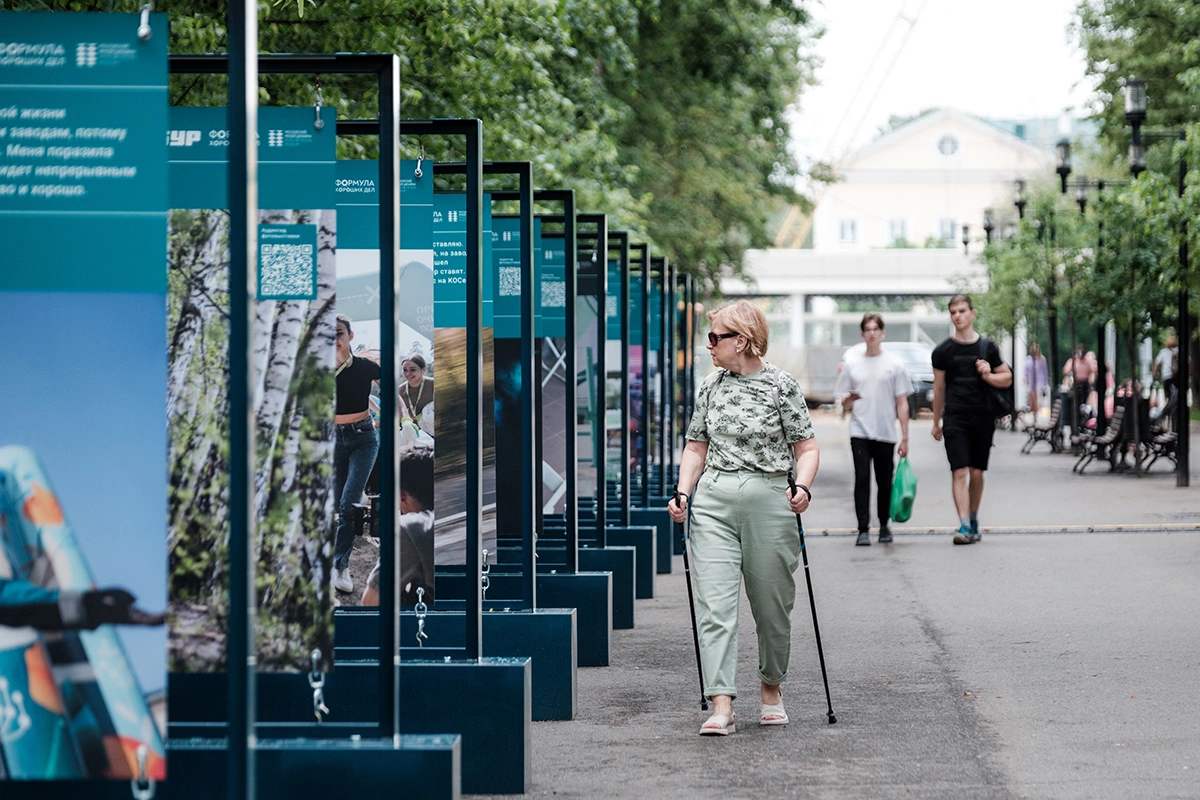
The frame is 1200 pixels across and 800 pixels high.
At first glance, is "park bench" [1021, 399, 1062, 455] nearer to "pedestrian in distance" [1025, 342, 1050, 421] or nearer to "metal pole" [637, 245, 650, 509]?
"pedestrian in distance" [1025, 342, 1050, 421]

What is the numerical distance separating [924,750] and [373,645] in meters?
2.17

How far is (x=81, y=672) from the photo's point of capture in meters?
3.92

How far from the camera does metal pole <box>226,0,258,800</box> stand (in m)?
3.85

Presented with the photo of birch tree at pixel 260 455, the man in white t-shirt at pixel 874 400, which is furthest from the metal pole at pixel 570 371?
the man in white t-shirt at pixel 874 400

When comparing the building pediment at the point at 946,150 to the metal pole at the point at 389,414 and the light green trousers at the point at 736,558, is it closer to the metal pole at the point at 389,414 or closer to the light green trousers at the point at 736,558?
the light green trousers at the point at 736,558

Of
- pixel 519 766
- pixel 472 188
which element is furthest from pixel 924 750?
pixel 472 188

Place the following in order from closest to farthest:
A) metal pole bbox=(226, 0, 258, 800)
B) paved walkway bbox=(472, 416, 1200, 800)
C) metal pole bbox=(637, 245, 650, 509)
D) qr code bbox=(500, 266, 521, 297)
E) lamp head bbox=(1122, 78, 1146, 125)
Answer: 1. metal pole bbox=(226, 0, 258, 800)
2. paved walkway bbox=(472, 416, 1200, 800)
3. qr code bbox=(500, 266, 521, 297)
4. metal pole bbox=(637, 245, 650, 509)
5. lamp head bbox=(1122, 78, 1146, 125)

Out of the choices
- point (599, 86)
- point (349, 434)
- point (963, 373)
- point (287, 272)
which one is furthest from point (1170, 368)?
point (287, 272)

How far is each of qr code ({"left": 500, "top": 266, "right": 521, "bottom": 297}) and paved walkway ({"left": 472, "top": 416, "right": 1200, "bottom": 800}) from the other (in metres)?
1.91

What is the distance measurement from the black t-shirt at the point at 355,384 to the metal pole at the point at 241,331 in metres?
2.07

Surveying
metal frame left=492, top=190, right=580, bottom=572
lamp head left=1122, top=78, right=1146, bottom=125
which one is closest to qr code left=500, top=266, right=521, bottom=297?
metal frame left=492, top=190, right=580, bottom=572

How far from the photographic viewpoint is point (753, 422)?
6.91 metres

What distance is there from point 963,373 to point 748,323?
6993 mm

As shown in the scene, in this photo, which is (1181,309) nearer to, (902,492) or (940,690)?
(902,492)
